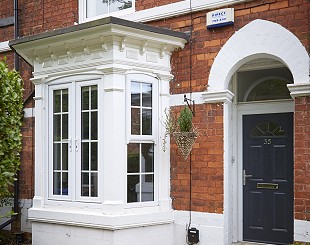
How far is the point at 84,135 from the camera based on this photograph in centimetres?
743

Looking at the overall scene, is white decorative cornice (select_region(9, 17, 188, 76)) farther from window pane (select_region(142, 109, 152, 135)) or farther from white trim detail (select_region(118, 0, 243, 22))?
window pane (select_region(142, 109, 152, 135))

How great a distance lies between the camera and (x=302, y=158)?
6.37 meters

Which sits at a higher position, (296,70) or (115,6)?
(115,6)

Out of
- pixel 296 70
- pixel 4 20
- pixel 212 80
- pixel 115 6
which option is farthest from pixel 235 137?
pixel 4 20

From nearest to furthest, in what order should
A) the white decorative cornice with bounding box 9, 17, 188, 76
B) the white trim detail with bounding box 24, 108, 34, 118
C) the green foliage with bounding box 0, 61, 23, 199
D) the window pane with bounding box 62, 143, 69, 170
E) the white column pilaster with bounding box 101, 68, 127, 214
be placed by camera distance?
the green foliage with bounding box 0, 61, 23, 199 < the white decorative cornice with bounding box 9, 17, 188, 76 < the white column pilaster with bounding box 101, 68, 127, 214 < the window pane with bounding box 62, 143, 69, 170 < the white trim detail with bounding box 24, 108, 34, 118

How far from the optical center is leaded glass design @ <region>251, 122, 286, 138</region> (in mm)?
7559

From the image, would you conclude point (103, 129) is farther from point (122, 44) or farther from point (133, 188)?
point (122, 44)

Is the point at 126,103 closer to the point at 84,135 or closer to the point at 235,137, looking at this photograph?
the point at 84,135

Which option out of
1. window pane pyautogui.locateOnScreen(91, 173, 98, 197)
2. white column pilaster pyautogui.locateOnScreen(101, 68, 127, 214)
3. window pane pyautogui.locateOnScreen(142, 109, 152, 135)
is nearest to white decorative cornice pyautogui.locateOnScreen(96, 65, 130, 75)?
white column pilaster pyautogui.locateOnScreen(101, 68, 127, 214)

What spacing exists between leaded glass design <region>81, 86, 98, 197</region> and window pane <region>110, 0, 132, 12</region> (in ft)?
6.07

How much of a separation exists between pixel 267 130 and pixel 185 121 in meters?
1.52

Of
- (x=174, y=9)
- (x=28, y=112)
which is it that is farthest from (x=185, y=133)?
(x=28, y=112)

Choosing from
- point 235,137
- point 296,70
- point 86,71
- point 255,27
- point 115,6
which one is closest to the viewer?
point 296,70

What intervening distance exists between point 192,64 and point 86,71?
1.65 metres
